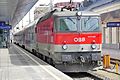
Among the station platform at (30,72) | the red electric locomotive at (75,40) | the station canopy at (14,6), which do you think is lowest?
the station platform at (30,72)

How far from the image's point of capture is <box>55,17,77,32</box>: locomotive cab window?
15.3 metres

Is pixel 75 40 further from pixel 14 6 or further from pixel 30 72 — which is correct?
pixel 14 6

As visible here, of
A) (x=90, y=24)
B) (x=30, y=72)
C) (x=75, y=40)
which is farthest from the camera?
(x=90, y=24)

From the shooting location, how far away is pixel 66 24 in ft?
50.7

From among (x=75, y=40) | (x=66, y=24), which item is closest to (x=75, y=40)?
(x=75, y=40)

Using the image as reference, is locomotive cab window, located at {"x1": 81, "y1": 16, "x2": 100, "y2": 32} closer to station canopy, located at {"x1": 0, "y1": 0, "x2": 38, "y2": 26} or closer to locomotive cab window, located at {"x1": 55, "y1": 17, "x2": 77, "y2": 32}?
locomotive cab window, located at {"x1": 55, "y1": 17, "x2": 77, "y2": 32}

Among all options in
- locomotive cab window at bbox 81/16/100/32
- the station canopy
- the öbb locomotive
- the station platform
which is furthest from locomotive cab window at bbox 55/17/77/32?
the station canopy

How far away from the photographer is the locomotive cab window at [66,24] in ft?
50.3

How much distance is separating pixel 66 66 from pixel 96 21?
7.88 ft

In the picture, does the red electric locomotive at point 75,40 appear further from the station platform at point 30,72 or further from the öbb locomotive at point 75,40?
the station platform at point 30,72

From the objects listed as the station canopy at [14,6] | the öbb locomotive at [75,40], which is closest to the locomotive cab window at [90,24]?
the öbb locomotive at [75,40]

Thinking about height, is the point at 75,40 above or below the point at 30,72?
above

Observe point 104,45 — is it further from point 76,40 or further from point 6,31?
point 76,40

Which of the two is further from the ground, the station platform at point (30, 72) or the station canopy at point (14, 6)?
the station canopy at point (14, 6)
